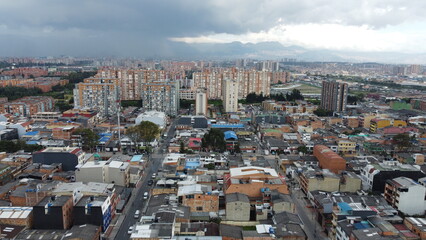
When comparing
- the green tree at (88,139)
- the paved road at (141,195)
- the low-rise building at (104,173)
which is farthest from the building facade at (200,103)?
the low-rise building at (104,173)

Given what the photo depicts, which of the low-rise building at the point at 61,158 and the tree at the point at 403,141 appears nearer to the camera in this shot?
the low-rise building at the point at 61,158

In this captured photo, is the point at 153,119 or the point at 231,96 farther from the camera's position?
the point at 231,96

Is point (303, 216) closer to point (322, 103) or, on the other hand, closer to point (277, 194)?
point (277, 194)

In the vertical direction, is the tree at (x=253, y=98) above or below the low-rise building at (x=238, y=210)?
above

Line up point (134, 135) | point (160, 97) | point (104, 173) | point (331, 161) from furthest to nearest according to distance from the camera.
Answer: point (160, 97), point (134, 135), point (331, 161), point (104, 173)

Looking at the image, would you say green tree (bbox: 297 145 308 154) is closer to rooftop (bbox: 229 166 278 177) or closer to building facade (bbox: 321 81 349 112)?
rooftop (bbox: 229 166 278 177)

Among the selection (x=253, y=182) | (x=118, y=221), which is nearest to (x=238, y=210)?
(x=253, y=182)

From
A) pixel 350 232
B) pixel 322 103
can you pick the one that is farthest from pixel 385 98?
pixel 350 232

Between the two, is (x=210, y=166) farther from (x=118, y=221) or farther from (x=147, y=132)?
(x=147, y=132)

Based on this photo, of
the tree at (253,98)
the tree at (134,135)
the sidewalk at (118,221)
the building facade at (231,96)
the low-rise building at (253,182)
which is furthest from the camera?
the tree at (253,98)

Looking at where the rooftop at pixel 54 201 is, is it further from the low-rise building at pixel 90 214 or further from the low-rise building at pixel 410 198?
the low-rise building at pixel 410 198
